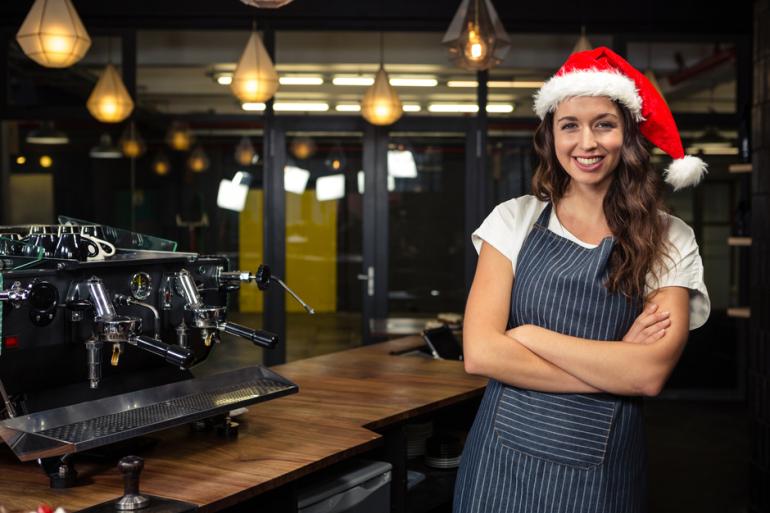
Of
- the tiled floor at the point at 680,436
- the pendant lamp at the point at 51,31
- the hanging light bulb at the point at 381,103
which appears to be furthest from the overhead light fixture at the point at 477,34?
the tiled floor at the point at 680,436

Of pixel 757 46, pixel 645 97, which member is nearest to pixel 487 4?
pixel 757 46

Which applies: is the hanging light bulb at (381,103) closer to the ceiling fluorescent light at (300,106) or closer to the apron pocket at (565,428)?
the ceiling fluorescent light at (300,106)

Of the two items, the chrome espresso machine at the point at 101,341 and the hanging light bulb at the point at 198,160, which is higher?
the hanging light bulb at the point at 198,160

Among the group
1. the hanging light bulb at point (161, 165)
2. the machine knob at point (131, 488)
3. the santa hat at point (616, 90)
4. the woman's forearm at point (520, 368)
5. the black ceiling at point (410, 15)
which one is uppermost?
the black ceiling at point (410, 15)

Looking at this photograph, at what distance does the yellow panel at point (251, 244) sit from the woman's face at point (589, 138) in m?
4.58

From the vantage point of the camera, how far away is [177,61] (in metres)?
6.19

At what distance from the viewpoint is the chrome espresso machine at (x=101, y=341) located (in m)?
1.74

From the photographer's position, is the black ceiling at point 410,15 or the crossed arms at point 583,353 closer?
the crossed arms at point 583,353

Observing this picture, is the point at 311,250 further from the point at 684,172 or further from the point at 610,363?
the point at 610,363

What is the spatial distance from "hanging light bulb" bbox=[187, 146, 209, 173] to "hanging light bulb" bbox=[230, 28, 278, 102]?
1.38m

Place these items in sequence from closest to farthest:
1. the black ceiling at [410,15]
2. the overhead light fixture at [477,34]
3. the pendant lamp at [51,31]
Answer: the overhead light fixture at [477,34]
the pendant lamp at [51,31]
the black ceiling at [410,15]

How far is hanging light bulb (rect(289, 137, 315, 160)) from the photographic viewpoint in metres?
6.18

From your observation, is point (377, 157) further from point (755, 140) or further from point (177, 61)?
point (755, 140)

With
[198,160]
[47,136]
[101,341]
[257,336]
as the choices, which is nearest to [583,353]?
[257,336]
